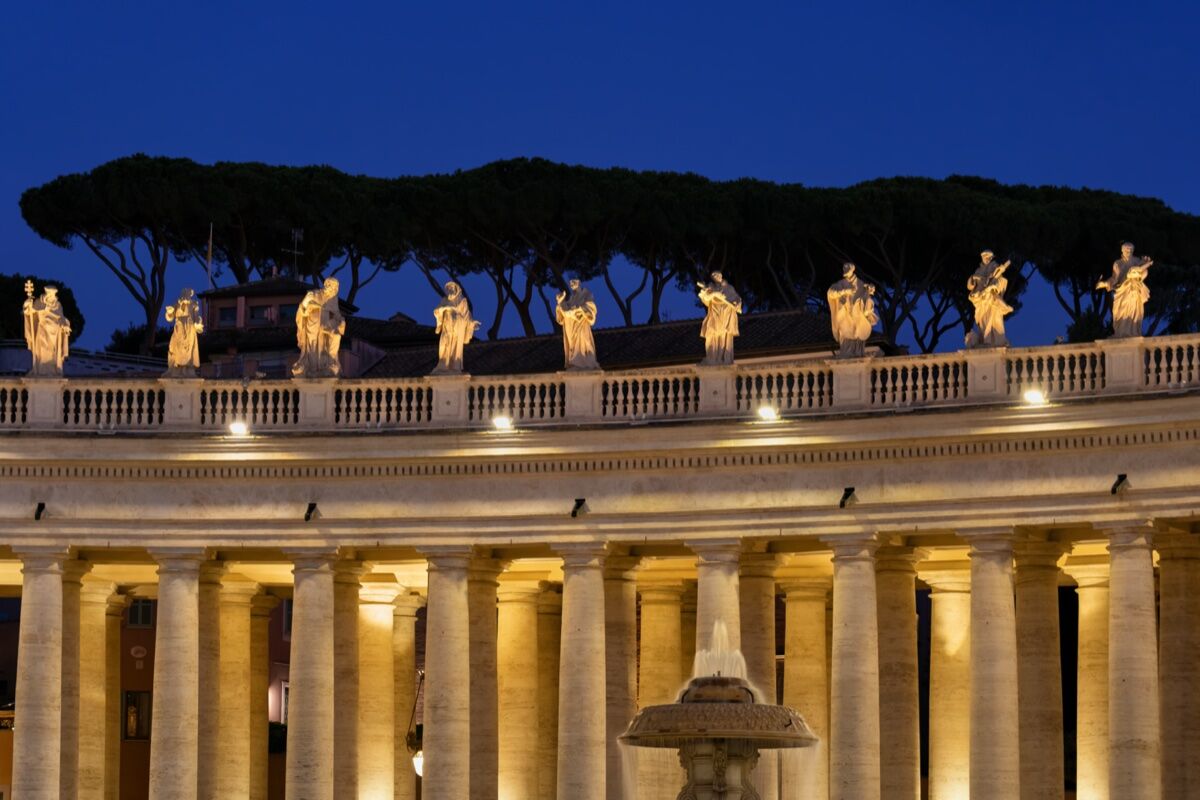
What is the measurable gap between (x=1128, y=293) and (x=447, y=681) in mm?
19339

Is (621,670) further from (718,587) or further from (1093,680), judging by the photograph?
(1093,680)

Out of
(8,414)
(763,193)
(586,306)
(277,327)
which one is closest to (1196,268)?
(763,193)

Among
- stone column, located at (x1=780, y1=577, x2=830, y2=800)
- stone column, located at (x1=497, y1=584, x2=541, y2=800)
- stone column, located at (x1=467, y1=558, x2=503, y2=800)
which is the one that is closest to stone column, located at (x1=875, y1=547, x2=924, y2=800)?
stone column, located at (x1=780, y1=577, x2=830, y2=800)

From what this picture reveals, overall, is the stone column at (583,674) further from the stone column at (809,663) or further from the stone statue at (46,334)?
the stone statue at (46,334)

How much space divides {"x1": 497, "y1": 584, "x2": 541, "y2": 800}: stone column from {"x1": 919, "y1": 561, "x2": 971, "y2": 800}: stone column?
36.9 feet

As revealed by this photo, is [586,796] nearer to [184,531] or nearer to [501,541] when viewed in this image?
[501,541]

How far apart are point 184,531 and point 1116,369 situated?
78.0 ft

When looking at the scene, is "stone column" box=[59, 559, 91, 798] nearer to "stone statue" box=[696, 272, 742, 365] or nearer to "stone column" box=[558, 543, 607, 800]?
"stone column" box=[558, 543, 607, 800]

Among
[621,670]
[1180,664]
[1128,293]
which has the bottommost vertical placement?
[1180,664]

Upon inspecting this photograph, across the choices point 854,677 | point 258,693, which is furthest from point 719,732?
point 258,693

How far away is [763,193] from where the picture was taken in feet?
360

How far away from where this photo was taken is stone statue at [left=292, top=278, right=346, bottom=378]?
67.6 meters

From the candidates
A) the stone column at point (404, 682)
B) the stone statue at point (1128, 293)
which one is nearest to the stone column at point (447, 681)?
the stone column at point (404, 682)

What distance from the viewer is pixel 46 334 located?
6838cm
